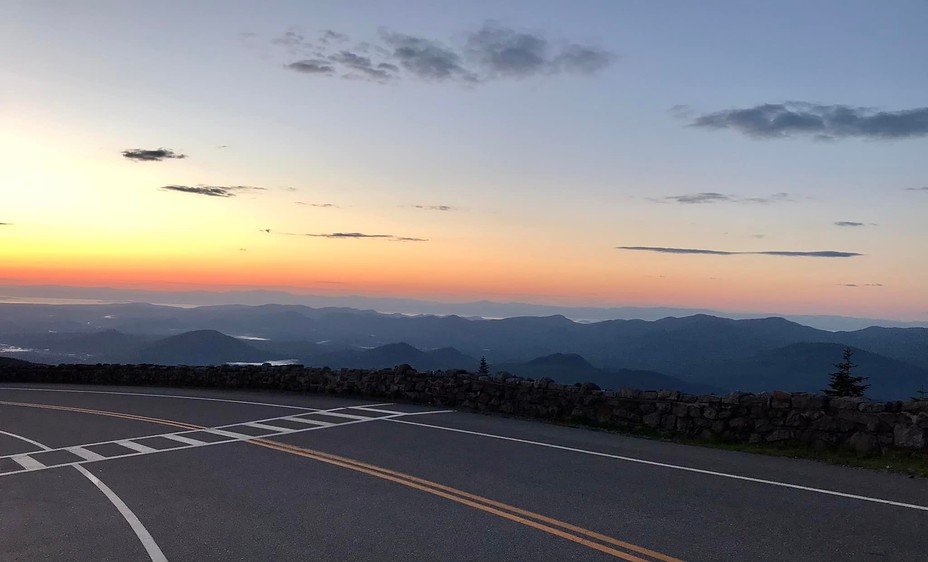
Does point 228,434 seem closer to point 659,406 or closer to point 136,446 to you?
point 136,446

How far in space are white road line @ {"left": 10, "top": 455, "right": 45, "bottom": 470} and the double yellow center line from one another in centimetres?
383

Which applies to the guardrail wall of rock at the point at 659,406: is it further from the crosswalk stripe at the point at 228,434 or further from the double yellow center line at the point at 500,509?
the double yellow center line at the point at 500,509

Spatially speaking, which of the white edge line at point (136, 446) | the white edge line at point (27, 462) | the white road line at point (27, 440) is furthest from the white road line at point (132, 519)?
the white road line at point (27, 440)

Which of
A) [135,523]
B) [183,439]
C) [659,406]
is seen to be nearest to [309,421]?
[183,439]

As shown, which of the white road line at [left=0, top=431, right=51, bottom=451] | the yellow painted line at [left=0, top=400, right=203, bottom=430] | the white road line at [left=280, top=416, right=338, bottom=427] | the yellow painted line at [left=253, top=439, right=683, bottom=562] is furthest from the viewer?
the yellow painted line at [left=0, top=400, right=203, bottom=430]

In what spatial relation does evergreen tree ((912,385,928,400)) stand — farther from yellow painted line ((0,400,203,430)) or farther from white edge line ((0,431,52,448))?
white edge line ((0,431,52,448))

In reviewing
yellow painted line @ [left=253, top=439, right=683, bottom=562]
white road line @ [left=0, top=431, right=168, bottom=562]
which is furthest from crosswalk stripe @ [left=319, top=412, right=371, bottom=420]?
white road line @ [left=0, top=431, right=168, bottom=562]

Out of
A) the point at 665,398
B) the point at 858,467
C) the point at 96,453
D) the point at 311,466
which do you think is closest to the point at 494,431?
the point at 665,398

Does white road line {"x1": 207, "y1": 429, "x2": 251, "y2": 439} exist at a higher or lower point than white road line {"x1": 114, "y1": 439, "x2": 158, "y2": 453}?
higher

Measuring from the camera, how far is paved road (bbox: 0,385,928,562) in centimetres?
730

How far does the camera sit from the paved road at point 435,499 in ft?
24.0

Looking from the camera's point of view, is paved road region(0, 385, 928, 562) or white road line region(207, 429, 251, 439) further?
white road line region(207, 429, 251, 439)

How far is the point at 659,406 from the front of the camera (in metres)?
15.2

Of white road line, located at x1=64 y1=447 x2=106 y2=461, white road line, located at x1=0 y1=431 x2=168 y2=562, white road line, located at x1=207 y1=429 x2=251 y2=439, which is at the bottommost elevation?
white road line, located at x1=64 y1=447 x2=106 y2=461
